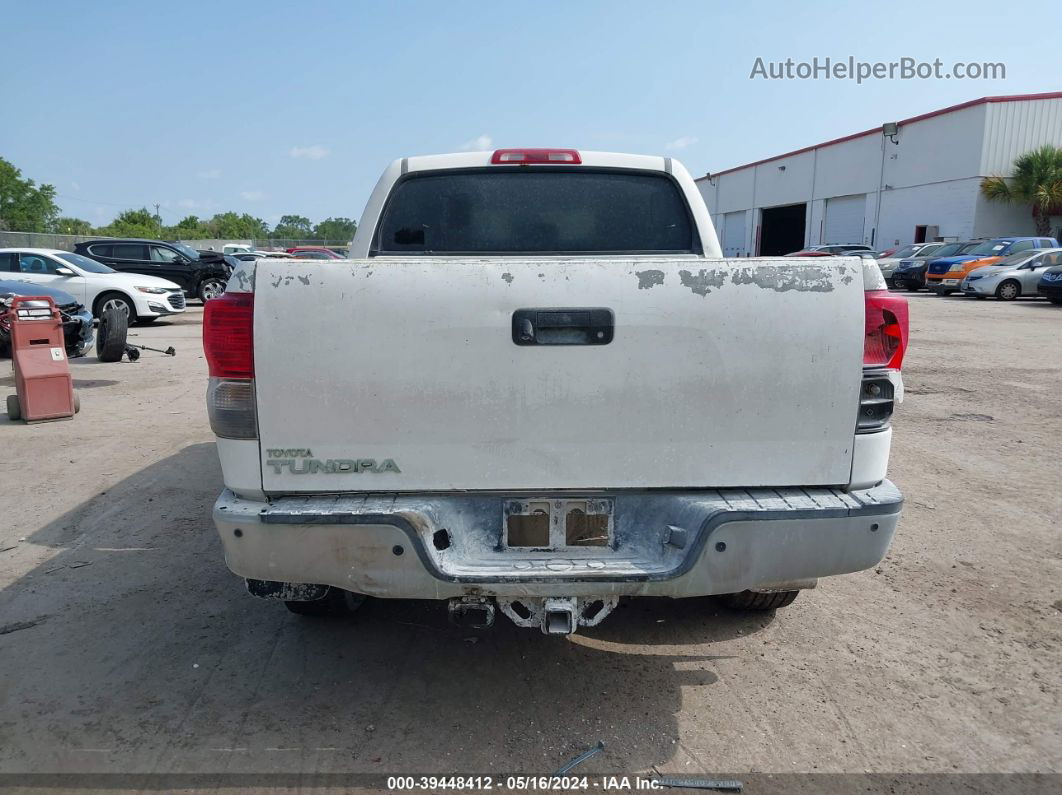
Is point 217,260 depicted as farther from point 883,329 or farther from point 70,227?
point 70,227

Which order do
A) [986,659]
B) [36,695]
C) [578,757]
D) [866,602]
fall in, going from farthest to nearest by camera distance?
[866,602], [986,659], [36,695], [578,757]

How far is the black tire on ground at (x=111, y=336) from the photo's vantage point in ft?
38.1

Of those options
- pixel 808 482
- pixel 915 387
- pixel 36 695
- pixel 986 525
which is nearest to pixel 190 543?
pixel 36 695

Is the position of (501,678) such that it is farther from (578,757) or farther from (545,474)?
(545,474)

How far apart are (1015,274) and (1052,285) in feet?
7.77

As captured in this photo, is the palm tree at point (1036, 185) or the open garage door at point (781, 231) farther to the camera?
the open garage door at point (781, 231)

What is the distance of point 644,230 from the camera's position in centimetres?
423

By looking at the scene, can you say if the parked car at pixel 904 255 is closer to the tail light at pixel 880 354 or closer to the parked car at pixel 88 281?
the parked car at pixel 88 281

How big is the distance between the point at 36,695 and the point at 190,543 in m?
1.68

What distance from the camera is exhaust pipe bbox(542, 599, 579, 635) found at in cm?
268

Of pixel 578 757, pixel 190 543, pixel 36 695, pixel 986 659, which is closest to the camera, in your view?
pixel 578 757

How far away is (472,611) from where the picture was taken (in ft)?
9.15

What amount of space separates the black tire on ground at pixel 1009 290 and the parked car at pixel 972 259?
1.37 m

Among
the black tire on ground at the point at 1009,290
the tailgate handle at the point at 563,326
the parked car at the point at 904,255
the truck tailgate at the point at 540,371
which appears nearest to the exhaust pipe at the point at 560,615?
the truck tailgate at the point at 540,371
